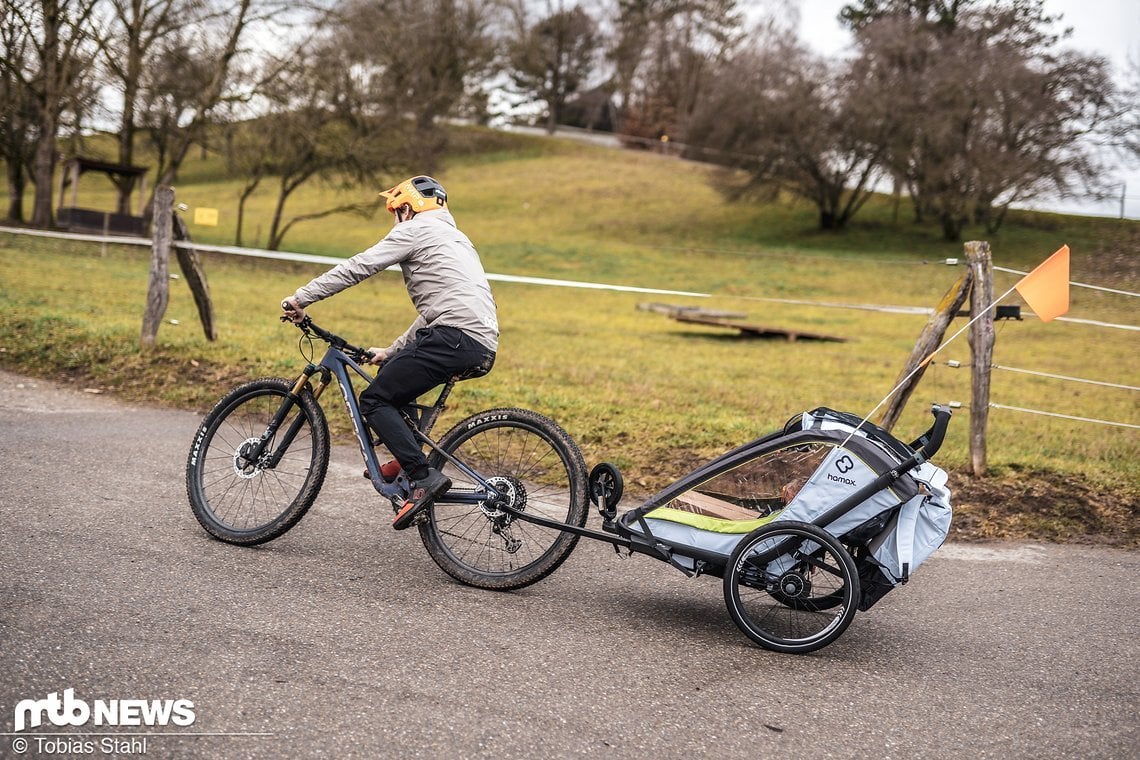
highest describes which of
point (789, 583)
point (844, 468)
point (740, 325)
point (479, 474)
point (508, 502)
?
point (740, 325)

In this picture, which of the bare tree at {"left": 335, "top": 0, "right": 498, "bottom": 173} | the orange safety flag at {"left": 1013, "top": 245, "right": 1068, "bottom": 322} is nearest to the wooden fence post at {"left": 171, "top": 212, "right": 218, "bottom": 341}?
the orange safety flag at {"left": 1013, "top": 245, "right": 1068, "bottom": 322}

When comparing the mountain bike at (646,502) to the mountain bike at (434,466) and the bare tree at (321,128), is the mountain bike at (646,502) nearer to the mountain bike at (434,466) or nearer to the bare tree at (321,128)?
the mountain bike at (434,466)

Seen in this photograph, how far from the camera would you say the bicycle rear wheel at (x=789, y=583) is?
4449 millimetres

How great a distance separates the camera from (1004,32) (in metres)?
46.0

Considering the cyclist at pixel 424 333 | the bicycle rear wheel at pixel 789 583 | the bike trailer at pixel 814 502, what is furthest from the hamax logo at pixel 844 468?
the cyclist at pixel 424 333

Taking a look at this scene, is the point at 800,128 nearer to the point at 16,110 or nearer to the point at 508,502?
the point at 16,110

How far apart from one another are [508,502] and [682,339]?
15.3 meters

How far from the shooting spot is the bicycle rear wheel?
14.6 feet

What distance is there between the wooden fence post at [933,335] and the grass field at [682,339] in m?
0.47

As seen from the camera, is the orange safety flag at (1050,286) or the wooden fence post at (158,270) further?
the wooden fence post at (158,270)

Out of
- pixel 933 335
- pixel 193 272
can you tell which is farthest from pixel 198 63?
pixel 933 335

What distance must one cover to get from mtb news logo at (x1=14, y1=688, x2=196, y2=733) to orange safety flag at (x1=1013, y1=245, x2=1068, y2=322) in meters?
4.49

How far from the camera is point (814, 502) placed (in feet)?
15.1

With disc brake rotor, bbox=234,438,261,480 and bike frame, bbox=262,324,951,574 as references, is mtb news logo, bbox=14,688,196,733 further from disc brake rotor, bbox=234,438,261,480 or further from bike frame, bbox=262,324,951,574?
disc brake rotor, bbox=234,438,261,480
